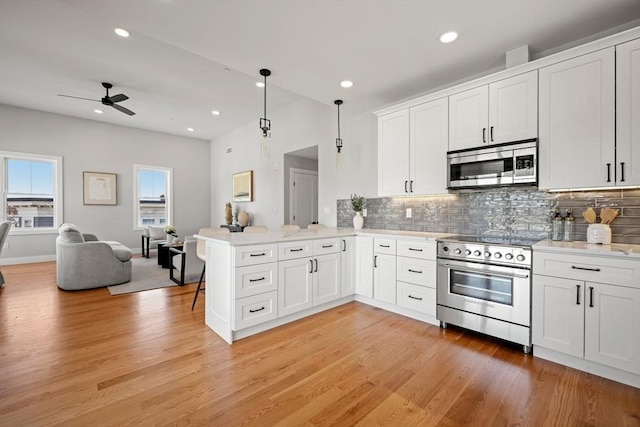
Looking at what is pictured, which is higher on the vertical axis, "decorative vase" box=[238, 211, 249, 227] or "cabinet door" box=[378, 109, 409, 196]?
"cabinet door" box=[378, 109, 409, 196]

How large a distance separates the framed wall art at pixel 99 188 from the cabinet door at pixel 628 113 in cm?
907

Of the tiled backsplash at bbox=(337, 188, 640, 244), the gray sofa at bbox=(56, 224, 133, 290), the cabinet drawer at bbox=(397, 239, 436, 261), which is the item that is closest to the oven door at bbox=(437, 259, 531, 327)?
the cabinet drawer at bbox=(397, 239, 436, 261)

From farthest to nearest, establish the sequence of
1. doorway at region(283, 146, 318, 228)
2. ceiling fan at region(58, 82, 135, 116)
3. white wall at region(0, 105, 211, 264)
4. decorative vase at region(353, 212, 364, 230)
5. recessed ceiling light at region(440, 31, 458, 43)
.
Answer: white wall at region(0, 105, 211, 264)
doorway at region(283, 146, 318, 228)
ceiling fan at region(58, 82, 135, 116)
decorative vase at region(353, 212, 364, 230)
recessed ceiling light at region(440, 31, 458, 43)

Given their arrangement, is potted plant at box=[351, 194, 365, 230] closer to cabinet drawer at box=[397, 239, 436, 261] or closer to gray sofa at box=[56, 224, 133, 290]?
cabinet drawer at box=[397, 239, 436, 261]

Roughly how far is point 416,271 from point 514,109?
6.00 ft

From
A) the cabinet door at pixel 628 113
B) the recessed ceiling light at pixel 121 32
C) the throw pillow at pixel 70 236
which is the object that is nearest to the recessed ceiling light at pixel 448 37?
the cabinet door at pixel 628 113

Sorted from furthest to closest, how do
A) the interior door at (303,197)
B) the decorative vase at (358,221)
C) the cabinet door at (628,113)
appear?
the interior door at (303,197) → the decorative vase at (358,221) → the cabinet door at (628,113)

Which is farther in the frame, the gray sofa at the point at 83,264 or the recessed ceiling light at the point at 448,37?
the gray sofa at the point at 83,264

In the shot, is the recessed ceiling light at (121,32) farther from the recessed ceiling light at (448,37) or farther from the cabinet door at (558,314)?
the cabinet door at (558,314)

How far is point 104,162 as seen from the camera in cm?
714

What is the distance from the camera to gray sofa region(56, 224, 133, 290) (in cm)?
418

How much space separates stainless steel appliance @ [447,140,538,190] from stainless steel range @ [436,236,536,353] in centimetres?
58

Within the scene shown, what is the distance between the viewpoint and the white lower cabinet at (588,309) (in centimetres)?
193

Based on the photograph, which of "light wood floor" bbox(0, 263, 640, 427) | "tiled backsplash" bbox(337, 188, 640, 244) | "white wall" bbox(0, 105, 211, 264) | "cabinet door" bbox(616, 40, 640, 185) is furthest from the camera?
"white wall" bbox(0, 105, 211, 264)
